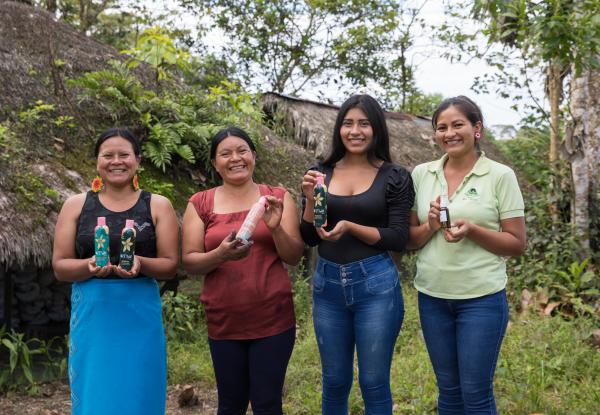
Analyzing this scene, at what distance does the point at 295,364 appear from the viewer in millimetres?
5906

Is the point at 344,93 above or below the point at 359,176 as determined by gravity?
above

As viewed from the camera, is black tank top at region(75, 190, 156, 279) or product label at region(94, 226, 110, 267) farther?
black tank top at region(75, 190, 156, 279)

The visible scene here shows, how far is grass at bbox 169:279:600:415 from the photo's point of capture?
457 centimetres

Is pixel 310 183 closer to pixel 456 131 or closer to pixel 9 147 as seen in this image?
pixel 456 131

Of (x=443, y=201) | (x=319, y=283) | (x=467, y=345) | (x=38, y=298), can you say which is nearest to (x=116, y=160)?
(x=319, y=283)

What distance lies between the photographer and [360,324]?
9.86ft

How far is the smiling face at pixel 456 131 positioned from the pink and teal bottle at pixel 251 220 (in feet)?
2.97

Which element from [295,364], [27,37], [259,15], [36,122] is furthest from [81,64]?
[259,15]

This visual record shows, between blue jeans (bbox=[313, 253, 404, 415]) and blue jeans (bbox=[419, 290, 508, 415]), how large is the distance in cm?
20

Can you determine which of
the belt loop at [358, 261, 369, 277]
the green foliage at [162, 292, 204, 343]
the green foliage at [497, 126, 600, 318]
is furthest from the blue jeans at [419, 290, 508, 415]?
the green foliage at [162, 292, 204, 343]

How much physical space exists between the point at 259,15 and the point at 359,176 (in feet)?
41.1

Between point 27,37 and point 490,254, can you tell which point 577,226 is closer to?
point 490,254

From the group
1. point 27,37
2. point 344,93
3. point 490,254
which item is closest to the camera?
point 490,254

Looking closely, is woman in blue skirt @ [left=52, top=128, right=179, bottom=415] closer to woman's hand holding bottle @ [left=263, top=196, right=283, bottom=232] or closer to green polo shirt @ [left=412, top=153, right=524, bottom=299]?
woman's hand holding bottle @ [left=263, top=196, right=283, bottom=232]
